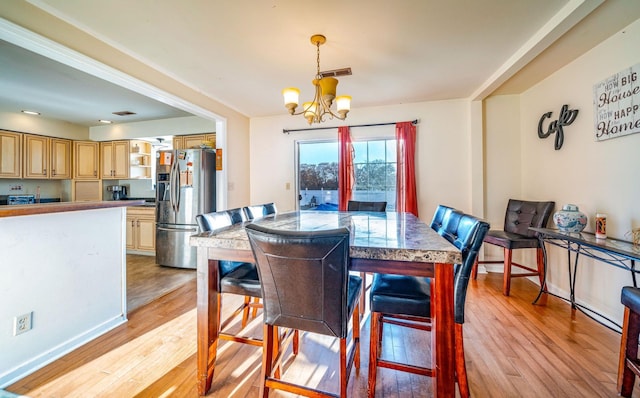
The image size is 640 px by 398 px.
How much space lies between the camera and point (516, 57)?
2.44 m

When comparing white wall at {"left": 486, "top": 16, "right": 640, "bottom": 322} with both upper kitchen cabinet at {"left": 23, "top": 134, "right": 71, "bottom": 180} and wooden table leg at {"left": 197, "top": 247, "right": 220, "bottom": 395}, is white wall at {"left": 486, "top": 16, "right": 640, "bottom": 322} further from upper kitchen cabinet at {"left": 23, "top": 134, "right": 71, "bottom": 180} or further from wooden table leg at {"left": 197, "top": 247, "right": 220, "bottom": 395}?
upper kitchen cabinet at {"left": 23, "top": 134, "right": 71, "bottom": 180}

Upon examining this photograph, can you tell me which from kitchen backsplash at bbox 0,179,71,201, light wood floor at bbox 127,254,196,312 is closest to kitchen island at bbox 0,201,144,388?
light wood floor at bbox 127,254,196,312

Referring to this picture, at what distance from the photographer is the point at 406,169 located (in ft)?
12.2

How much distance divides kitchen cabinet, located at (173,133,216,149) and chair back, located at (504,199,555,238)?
4.35 metres

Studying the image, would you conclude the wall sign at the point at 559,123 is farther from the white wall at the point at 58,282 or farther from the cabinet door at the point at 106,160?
the cabinet door at the point at 106,160

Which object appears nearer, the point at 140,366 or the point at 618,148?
the point at 140,366

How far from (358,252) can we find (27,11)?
264cm

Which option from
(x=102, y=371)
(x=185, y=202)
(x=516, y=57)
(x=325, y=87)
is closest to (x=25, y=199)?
(x=185, y=202)

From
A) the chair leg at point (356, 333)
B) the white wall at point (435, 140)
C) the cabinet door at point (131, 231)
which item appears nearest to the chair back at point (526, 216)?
the white wall at point (435, 140)

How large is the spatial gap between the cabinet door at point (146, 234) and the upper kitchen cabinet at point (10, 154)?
1836mm

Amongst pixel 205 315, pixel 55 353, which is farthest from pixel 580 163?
pixel 55 353

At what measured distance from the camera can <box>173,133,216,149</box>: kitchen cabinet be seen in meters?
4.20

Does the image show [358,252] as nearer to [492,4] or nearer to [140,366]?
[140,366]

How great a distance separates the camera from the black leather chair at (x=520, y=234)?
2709 millimetres
